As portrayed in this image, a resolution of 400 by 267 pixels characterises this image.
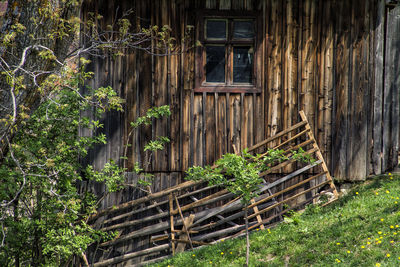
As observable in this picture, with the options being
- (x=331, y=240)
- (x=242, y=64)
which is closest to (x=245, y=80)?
(x=242, y=64)

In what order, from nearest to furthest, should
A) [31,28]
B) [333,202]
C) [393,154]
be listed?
[31,28] → [333,202] → [393,154]

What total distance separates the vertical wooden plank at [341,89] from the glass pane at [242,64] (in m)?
1.61

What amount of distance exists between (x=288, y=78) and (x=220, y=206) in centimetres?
269

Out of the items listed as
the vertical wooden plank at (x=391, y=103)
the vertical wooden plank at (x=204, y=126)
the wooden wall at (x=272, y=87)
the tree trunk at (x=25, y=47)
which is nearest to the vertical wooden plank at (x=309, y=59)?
the wooden wall at (x=272, y=87)

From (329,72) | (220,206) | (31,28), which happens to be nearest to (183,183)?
(220,206)

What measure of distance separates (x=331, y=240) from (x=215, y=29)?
4.25 m

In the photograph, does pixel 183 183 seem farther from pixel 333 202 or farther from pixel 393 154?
pixel 393 154

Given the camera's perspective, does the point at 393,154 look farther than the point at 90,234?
Yes

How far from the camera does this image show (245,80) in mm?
8445

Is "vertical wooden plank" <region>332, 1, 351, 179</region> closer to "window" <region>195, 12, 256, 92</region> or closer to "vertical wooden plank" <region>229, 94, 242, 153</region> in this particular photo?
"window" <region>195, 12, 256, 92</region>

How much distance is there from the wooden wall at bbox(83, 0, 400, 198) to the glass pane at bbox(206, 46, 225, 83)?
0.97 ft

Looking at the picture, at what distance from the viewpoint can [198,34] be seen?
8219 mm

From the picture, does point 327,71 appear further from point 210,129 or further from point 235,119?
point 210,129

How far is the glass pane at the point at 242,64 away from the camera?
8.41 meters
